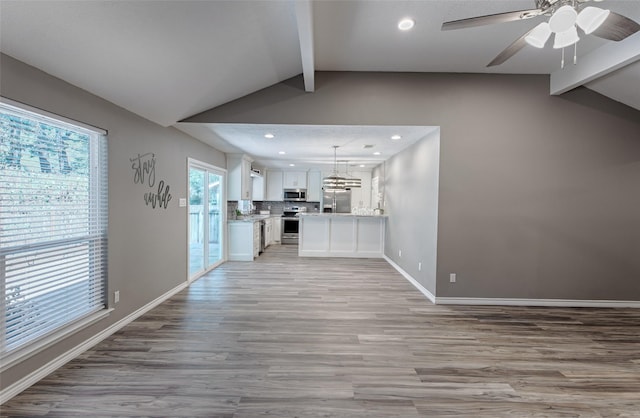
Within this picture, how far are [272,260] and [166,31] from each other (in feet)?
15.6

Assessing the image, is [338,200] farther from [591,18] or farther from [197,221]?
[591,18]

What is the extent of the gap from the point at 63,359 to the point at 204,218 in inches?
115

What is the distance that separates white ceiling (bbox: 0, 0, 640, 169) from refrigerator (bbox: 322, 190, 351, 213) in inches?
187

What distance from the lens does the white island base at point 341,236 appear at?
21.6ft

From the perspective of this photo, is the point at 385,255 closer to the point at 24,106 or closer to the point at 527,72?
the point at 527,72

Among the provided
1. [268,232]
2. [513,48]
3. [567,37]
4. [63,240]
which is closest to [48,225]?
[63,240]

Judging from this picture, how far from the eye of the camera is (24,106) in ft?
6.35

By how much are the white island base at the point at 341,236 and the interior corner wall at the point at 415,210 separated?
35 cm

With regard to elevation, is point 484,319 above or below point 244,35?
below

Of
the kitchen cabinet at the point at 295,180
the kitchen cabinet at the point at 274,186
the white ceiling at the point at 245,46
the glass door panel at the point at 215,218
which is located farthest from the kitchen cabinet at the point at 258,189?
the white ceiling at the point at 245,46

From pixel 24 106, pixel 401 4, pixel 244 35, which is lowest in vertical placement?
pixel 24 106

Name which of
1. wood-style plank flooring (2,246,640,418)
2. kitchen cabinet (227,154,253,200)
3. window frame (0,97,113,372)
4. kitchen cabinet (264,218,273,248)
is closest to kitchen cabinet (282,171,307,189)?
kitchen cabinet (264,218,273,248)

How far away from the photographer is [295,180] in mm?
8789

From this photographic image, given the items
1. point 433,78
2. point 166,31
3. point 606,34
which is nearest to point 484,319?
point 606,34
